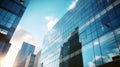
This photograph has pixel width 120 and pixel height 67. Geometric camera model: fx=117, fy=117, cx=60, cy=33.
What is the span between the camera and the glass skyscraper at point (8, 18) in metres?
25.3

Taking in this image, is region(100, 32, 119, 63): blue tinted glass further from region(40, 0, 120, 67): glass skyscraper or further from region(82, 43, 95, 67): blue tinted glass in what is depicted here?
region(82, 43, 95, 67): blue tinted glass

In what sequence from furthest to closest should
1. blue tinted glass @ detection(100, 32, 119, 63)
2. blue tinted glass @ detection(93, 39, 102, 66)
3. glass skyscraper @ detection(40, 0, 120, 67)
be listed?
blue tinted glass @ detection(93, 39, 102, 66) → glass skyscraper @ detection(40, 0, 120, 67) → blue tinted glass @ detection(100, 32, 119, 63)

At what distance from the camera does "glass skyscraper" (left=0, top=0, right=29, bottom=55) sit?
25328 millimetres

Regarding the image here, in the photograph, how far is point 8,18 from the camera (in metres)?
26.7

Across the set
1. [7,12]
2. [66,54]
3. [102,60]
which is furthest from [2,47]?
[102,60]

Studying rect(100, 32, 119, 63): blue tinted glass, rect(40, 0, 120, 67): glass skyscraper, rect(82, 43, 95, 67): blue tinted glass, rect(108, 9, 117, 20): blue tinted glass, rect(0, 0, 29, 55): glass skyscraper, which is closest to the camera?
rect(100, 32, 119, 63): blue tinted glass

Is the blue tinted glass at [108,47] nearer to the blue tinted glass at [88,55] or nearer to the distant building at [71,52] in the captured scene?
the blue tinted glass at [88,55]

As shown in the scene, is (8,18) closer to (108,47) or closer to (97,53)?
(97,53)

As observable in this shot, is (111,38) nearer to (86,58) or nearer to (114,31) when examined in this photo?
(114,31)

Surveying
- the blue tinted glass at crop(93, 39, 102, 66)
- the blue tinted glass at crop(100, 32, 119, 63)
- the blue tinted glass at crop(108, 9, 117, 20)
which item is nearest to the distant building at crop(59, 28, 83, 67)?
the blue tinted glass at crop(93, 39, 102, 66)

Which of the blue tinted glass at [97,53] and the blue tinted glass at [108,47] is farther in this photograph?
the blue tinted glass at [97,53]

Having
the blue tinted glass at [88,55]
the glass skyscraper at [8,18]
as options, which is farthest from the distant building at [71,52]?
the glass skyscraper at [8,18]

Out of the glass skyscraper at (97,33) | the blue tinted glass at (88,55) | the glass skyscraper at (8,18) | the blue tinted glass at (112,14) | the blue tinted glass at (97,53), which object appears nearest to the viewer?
the glass skyscraper at (97,33)

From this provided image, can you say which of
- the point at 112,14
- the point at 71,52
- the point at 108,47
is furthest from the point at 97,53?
the point at 71,52
